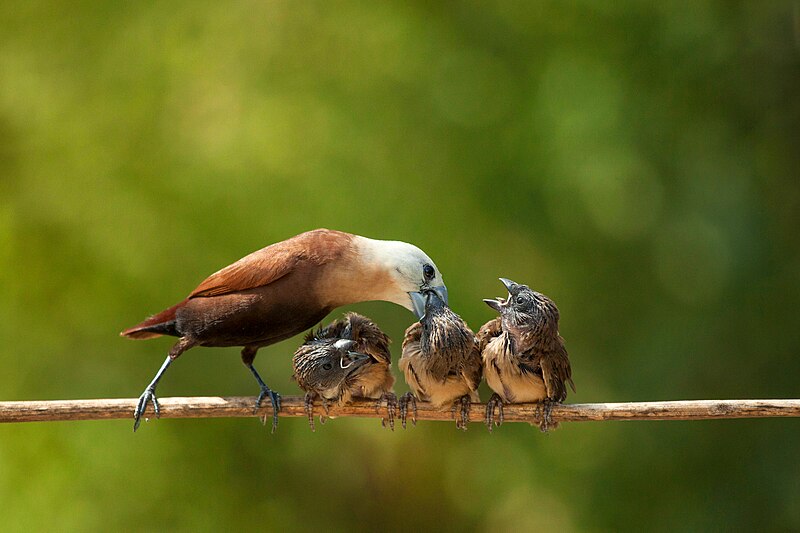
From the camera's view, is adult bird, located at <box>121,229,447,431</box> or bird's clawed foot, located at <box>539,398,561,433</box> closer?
bird's clawed foot, located at <box>539,398,561,433</box>

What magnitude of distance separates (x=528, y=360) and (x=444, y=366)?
0.30 m

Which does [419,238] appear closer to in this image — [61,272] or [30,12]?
[61,272]

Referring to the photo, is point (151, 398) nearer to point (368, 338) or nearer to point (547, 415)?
point (368, 338)

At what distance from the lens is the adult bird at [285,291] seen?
334 cm

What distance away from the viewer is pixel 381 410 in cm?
330

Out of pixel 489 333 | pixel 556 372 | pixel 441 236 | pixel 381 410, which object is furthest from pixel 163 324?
pixel 441 236

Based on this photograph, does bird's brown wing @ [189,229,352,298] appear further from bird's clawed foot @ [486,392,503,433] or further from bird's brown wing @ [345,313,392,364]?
bird's clawed foot @ [486,392,503,433]

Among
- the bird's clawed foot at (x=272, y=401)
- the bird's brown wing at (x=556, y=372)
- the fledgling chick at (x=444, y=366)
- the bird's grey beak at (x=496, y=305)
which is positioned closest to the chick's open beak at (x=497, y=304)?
the bird's grey beak at (x=496, y=305)

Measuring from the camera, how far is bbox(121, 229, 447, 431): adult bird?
11.0 ft

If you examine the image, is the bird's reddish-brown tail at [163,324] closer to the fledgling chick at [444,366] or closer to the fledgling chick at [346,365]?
the fledgling chick at [346,365]

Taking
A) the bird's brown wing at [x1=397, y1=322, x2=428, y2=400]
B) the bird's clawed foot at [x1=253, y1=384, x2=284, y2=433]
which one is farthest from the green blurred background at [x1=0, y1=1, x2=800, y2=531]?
the bird's clawed foot at [x1=253, y1=384, x2=284, y2=433]

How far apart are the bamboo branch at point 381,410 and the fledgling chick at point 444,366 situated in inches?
1.8

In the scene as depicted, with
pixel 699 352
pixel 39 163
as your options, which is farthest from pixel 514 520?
pixel 39 163

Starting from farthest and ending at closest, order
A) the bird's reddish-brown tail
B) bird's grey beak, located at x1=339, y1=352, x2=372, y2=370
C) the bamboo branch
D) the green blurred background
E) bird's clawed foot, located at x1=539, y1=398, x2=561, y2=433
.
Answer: the green blurred background → the bird's reddish-brown tail → bird's grey beak, located at x1=339, y1=352, x2=372, y2=370 → bird's clawed foot, located at x1=539, y1=398, x2=561, y2=433 → the bamboo branch
